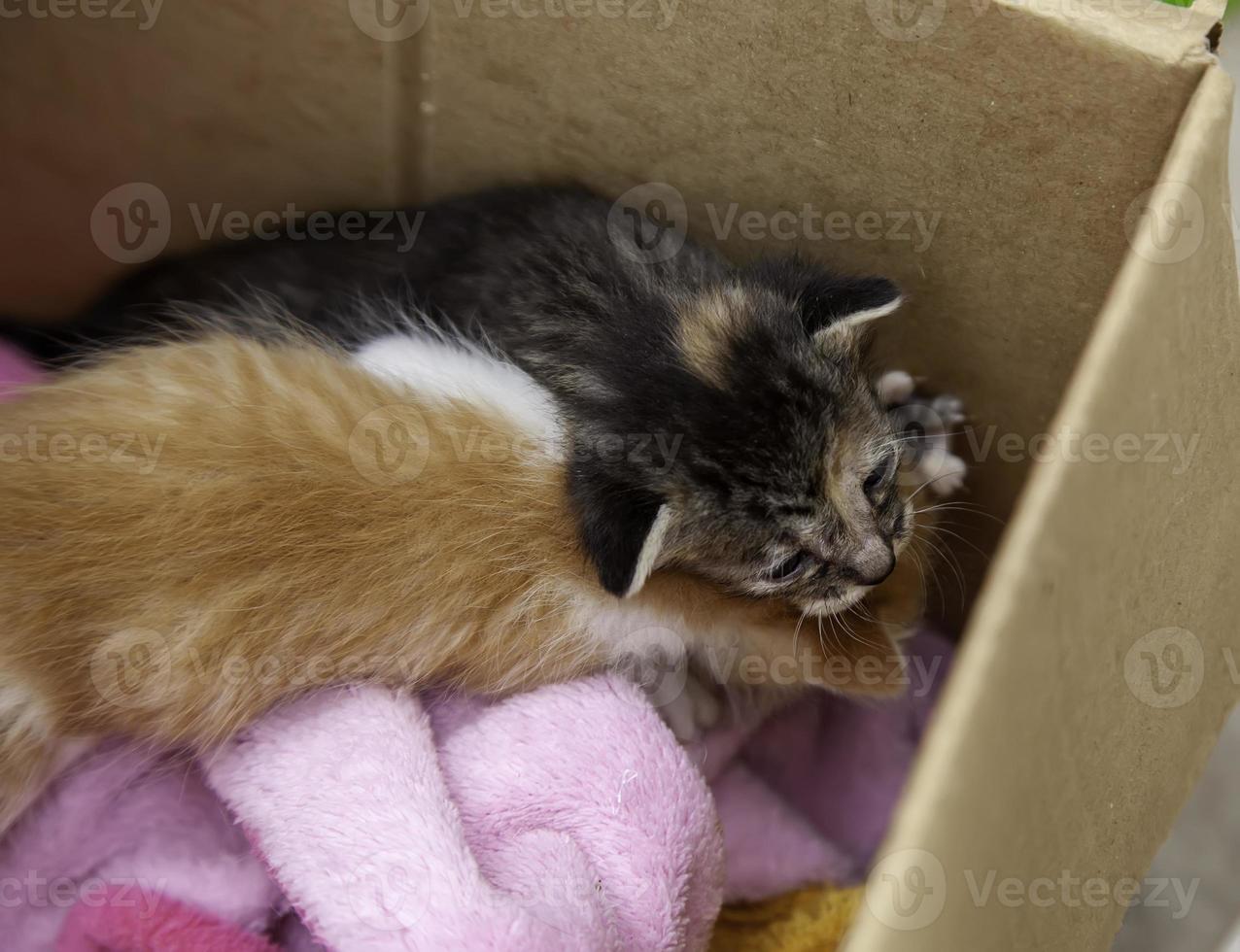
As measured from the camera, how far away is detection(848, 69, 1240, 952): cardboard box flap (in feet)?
2.20

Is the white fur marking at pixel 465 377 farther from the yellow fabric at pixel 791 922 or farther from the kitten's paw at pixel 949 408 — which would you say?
the yellow fabric at pixel 791 922

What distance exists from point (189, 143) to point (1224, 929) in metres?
1.95

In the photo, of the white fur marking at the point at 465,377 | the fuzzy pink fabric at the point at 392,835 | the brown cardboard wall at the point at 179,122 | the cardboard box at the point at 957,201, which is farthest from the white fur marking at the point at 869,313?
the brown cardboard wall at the point at 179,122

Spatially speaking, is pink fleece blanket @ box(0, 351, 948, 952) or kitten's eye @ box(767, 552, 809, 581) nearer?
pink fleece blanket @ box(0, 351, 948, 952)

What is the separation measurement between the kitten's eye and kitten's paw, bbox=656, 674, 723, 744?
250mm

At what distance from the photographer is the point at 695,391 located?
118cm

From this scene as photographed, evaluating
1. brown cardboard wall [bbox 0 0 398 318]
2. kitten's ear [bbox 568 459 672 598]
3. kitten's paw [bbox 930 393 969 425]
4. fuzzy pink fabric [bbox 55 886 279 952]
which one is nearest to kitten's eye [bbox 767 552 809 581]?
kitten's ear [bbox 568 459 672 598]

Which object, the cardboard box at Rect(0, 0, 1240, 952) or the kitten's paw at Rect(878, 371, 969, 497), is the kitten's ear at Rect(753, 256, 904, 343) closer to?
the cardboard box at Rect(0, 0, 1240, 952)

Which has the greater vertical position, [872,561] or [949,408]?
[949,408]

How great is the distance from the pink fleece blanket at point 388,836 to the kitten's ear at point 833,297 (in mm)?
503

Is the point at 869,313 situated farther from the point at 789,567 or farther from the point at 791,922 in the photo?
the point at 791,922

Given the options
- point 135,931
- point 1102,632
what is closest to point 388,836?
point 135,931

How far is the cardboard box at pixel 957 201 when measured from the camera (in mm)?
753

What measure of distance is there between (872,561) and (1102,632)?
40 cm
